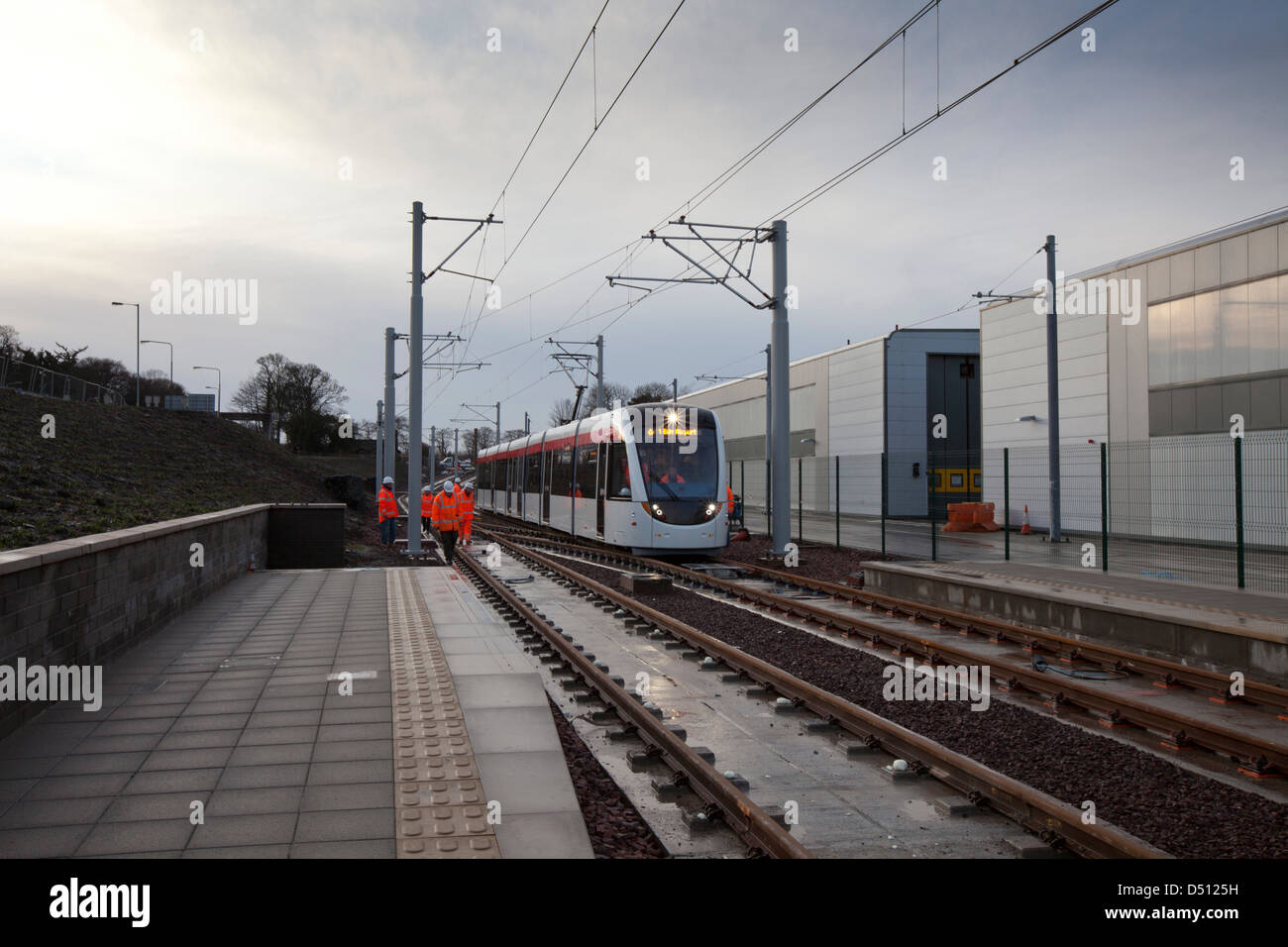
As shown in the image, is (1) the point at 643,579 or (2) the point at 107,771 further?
(1) the point at 643,579

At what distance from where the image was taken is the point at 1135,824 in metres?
4.86

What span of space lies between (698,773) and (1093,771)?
97.9 inches

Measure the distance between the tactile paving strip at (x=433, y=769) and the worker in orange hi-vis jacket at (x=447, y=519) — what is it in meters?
11.8

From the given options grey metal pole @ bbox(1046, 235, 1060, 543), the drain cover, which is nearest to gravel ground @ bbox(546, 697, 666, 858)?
the drain cover

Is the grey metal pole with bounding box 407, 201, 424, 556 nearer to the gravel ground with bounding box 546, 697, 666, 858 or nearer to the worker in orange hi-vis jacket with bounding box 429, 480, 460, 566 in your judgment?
the worker in orange hi-vis jacket with bounding box 429, 480, 460, 566

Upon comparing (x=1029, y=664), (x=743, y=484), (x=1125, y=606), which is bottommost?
(x=1029, y=664)

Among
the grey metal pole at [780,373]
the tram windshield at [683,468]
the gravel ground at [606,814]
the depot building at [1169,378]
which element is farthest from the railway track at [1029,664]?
the depot building at [1169,378]

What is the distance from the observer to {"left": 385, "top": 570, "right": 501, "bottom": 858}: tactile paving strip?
4.01 metres

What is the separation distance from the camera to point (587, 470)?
2164 centimetres

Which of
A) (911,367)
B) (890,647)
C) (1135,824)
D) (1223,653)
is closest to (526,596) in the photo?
(890,647)

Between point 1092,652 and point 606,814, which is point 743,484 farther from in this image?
point 606,814

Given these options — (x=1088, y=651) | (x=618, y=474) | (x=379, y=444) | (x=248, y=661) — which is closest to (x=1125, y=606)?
(x=1088, y=651)

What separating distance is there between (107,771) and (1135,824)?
5305 millimetres
